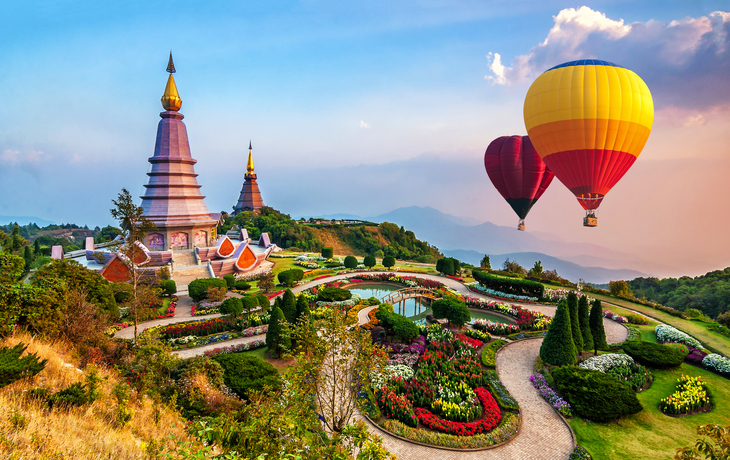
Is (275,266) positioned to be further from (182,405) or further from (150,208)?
(182,405)

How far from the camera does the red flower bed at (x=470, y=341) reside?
1798 centimetres

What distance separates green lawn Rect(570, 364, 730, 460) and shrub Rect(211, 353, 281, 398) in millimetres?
10762

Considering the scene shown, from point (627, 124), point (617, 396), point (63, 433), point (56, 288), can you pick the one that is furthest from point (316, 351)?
point (627, 124)

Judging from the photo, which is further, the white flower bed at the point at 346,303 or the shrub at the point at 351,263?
the shrub at the point at 351,263

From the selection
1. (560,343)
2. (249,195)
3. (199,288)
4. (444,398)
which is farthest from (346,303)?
(249,195)

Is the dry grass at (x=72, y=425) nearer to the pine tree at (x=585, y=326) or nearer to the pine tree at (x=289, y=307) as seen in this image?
the pine tree at (x=289, y=307)

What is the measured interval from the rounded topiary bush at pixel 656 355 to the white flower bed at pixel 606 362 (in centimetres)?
51

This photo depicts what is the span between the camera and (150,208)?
31594 mm

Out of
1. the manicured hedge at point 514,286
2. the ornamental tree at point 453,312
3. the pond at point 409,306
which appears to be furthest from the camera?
the manicured hedge at point 514,286

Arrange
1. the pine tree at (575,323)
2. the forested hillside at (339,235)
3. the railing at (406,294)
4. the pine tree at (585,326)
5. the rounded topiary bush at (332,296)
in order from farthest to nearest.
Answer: the forested hillside at (339,235)
the railing at (406,294)
the rounded topiary bush at (332,296)
the pine tree at (585,326)
the pine tree at (575,323)

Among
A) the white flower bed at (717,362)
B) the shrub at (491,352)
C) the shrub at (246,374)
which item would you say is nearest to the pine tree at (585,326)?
the shrub at (491,352)

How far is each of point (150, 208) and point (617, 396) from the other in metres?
35.8

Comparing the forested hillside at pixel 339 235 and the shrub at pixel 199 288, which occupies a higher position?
the forested hillside at pixel 339 235

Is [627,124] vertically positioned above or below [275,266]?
above
